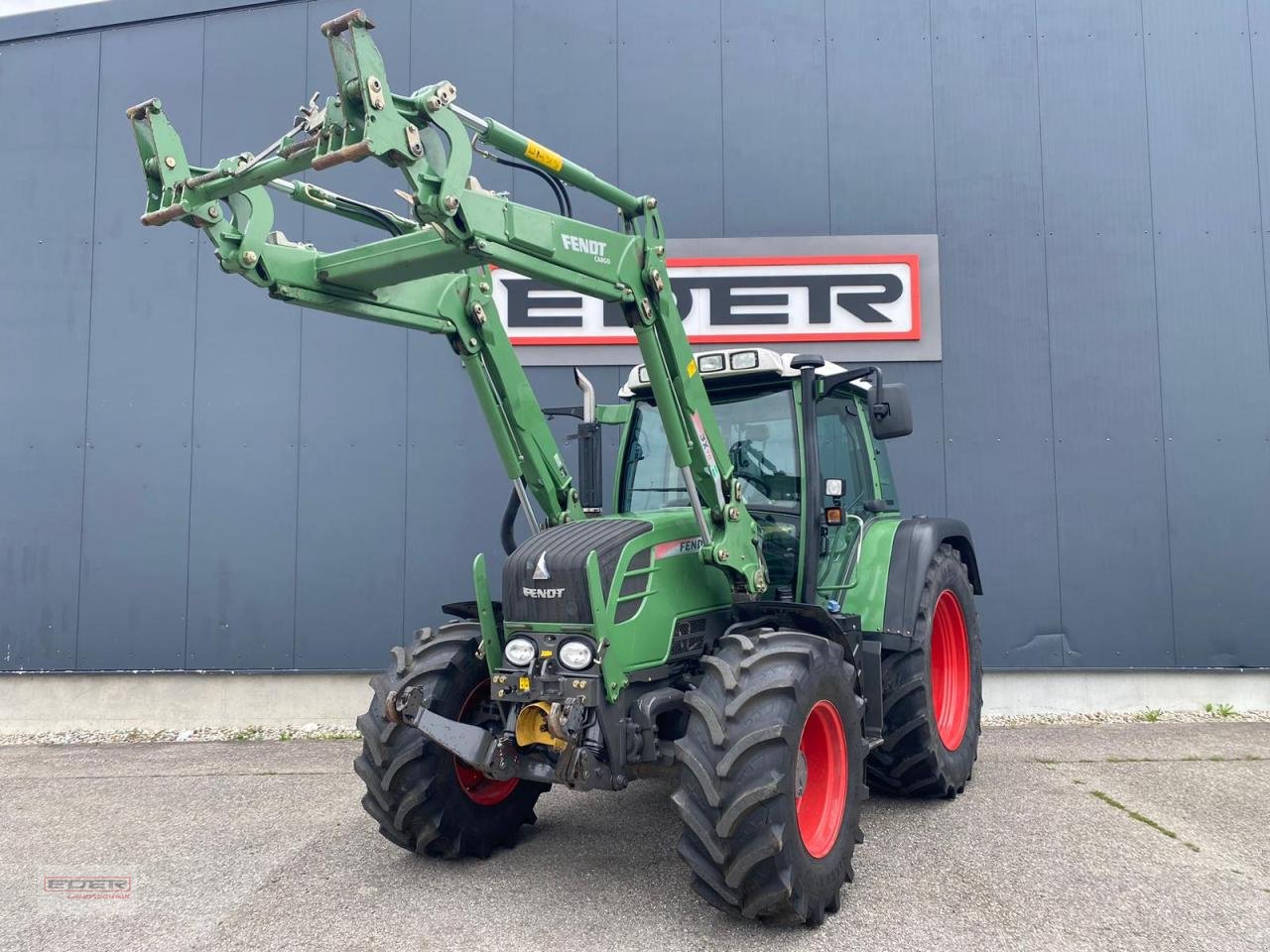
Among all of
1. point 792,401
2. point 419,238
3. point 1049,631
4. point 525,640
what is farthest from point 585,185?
point 1049,631

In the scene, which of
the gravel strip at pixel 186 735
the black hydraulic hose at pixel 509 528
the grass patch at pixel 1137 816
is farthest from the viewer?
the gravel strip at pixel 186 735

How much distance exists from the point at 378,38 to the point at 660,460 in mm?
5621

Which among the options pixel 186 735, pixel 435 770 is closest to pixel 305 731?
pixel 186 735

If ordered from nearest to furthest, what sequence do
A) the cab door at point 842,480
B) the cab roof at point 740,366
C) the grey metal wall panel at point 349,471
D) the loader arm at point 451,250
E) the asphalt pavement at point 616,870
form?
the loader arm at point 451,250 < the asphalt pavement at point 616,870 < the cab roof at point 740,366 < the cab door at point 842,480 < the grey metal wall panel at point 349,471

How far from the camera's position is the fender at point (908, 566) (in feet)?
15.2

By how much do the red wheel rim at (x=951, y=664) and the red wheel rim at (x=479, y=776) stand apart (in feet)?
9.48

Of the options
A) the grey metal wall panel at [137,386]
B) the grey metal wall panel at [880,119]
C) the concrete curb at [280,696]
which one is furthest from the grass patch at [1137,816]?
the grey metal wall panel at [137,386]

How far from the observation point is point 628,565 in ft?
12.4

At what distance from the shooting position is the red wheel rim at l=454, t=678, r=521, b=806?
13.7 ft

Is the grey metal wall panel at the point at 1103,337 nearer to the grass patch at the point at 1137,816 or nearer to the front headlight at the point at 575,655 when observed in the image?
the grass patch at the point at 1137,816

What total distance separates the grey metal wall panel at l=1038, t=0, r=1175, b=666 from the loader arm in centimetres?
452

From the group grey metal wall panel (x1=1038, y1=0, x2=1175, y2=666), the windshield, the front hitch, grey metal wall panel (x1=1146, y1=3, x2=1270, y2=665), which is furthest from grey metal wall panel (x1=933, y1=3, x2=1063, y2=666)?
the front hitch

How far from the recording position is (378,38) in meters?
7.82

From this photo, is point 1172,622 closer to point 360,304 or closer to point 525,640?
point 525,640
